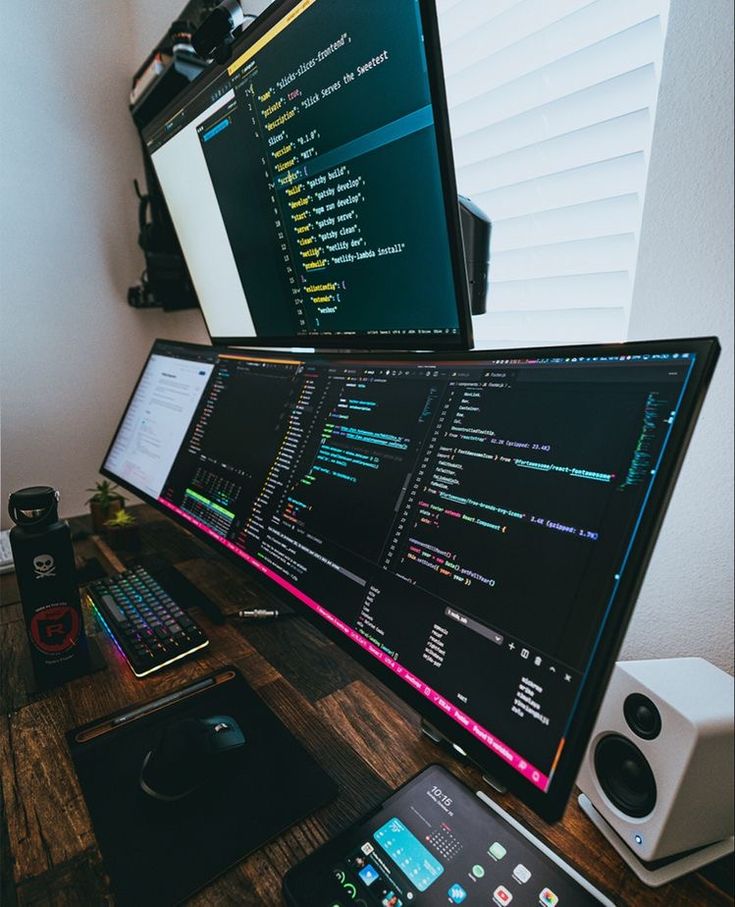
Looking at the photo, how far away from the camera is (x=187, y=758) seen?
527 mm

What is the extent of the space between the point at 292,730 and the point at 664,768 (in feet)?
1.28

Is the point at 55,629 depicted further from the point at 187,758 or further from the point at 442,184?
Answer: the point at 442,184

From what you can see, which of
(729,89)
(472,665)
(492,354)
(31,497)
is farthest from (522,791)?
(729,89)

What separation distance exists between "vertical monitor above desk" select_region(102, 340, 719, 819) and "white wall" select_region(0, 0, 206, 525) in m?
1.05

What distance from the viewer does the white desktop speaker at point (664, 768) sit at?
423 millimetres

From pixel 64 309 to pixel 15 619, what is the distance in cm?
99

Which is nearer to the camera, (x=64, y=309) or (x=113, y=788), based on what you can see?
(x=113, y=788)

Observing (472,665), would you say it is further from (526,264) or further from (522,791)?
(526,264)

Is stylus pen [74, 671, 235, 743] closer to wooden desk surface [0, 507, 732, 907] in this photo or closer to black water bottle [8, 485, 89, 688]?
wooden desk surface [0, 507, 732, 907]

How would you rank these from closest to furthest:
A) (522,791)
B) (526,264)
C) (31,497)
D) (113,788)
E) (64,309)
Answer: (522,791)
(113,788)
(31,497)
(526,264)
(64,309)

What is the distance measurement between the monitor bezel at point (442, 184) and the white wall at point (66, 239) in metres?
0.68

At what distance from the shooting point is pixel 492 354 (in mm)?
571

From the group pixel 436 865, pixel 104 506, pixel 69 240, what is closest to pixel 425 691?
pixel 436 865

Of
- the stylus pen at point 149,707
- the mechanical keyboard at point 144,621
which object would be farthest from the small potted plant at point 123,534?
the stylus pen at point 149,707
